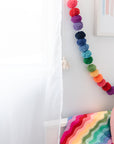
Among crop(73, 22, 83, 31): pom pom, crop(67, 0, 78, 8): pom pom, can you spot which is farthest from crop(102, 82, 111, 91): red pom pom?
crop(67, 0, 78, 8): pom pom

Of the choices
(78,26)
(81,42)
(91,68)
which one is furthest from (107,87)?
(78,26)

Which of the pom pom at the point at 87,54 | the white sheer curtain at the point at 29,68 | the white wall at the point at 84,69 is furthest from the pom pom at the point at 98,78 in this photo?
the white sheer curtain at the point at 29,68

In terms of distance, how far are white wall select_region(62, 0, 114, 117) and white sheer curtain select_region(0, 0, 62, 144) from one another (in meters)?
0.23

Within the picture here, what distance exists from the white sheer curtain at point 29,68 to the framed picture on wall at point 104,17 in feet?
1.32

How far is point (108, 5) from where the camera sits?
1388 mm

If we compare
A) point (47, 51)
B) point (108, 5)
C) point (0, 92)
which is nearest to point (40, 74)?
point (47, 51)

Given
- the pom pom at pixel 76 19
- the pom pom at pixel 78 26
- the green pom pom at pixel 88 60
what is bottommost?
the green pom pom at pixel 88 60

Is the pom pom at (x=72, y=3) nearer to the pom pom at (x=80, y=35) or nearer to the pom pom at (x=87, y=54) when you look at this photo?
the pom pom at (x=80, y=35)

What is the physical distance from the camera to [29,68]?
3.49ft

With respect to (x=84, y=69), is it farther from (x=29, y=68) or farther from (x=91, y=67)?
(x=29, y=68)

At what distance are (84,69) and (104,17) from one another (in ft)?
1.45

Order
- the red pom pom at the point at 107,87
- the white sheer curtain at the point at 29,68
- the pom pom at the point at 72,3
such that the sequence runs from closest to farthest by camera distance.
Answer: the white sheer curtain at the point at 29,68 → the pom pom at the point at 72,3 → the red pom pom at the point at 107,87

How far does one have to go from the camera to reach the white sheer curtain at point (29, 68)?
3.28 feet

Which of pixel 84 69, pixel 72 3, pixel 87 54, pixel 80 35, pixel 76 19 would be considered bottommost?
pixel 84 69
